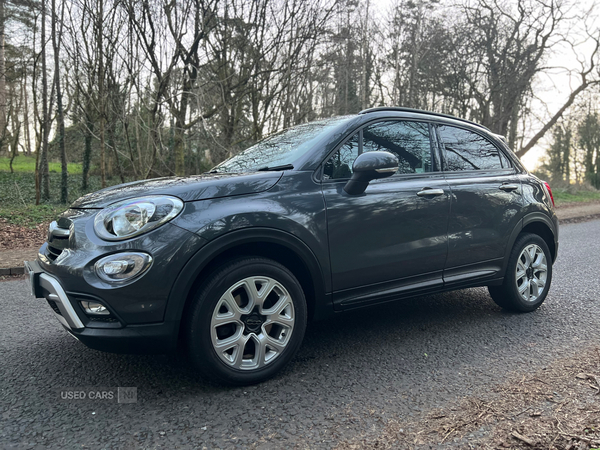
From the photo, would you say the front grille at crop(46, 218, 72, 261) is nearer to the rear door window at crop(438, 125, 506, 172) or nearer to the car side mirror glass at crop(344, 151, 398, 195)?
the car side mirror glass at crop(344, 151, 398, 195)

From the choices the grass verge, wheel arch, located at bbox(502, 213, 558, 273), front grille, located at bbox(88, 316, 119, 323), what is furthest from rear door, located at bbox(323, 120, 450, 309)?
the grass verge

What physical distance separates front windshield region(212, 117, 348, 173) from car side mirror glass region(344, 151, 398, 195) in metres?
0.40

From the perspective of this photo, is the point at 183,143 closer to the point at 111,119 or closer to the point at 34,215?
the point at 111,119

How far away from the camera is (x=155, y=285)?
2465 millimetres

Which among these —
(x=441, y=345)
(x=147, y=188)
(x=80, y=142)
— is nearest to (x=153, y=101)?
(x=147, y=188)

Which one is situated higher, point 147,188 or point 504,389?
point 147,188

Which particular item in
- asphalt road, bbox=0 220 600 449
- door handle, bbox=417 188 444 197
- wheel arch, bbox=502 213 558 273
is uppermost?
door handle, bbox=417 188 444 197

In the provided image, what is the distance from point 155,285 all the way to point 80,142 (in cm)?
2070

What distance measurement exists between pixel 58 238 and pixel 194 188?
0.90 metres

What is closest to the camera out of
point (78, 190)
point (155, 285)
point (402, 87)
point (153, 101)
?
point (155, 285)

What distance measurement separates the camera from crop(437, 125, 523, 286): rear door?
3725 millimetres

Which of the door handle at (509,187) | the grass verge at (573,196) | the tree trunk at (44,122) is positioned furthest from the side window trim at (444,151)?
the grass verge at (573,196)

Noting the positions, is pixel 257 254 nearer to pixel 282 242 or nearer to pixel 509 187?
pixel 282 242

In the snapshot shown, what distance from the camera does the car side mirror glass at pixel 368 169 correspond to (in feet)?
9.95
